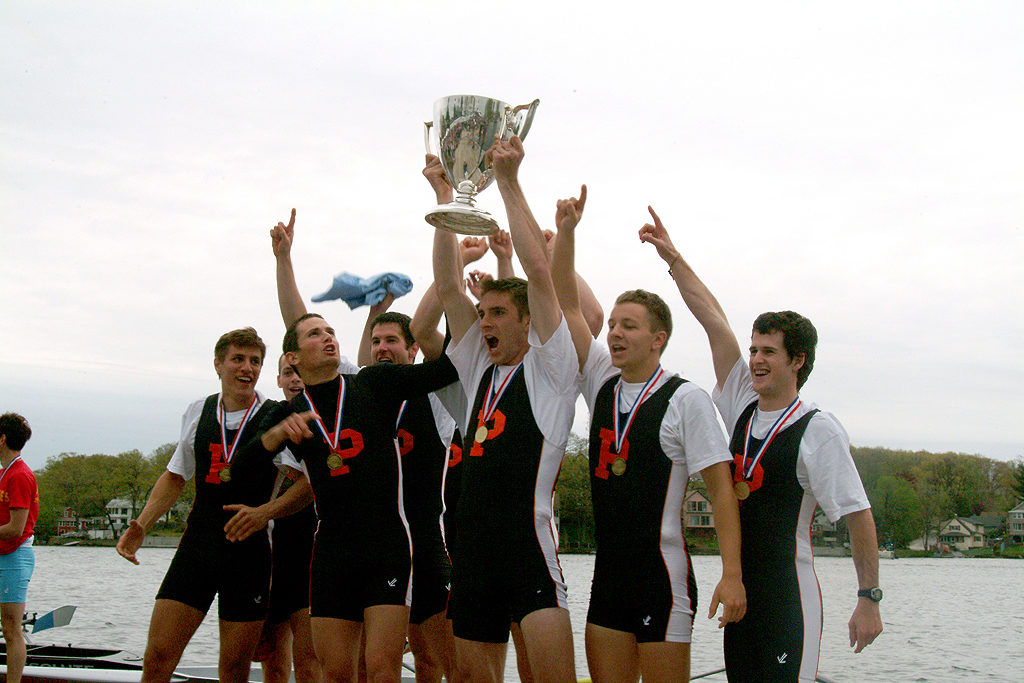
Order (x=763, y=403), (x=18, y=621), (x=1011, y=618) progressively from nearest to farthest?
1. (x=763, y=403)
2. (x=18, y=621)
3. (x=1011, y=618)

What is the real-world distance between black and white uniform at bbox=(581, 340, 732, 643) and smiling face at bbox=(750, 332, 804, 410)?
0.96 feet

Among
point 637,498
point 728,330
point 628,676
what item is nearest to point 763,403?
point 728,330

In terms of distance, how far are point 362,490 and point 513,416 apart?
3.05 ft

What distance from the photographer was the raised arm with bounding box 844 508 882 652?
3664 millimetres

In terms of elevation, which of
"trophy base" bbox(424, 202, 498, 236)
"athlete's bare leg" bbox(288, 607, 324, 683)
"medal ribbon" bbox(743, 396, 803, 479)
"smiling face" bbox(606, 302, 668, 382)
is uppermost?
"trophy base" bbox(424, 202, 498, 236)

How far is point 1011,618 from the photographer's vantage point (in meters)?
39.7

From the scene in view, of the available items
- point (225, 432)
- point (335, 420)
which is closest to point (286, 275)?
point (225, 432)

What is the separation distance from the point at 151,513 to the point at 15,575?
291cm

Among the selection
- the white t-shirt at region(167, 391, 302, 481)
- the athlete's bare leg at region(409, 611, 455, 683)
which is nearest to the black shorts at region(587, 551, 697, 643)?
the athlete's bare leg at region(409, 611, 455, 683)

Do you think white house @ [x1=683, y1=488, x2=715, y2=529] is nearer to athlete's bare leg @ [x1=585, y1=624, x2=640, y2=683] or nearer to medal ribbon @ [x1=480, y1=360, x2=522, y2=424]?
athlete's bare leg @ [x1=585, y1=624, x2=640, y2=683]

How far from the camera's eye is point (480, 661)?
3887mm

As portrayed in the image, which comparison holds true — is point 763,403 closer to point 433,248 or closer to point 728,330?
point 728,330

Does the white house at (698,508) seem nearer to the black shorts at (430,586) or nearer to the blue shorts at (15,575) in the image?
the black shorts at (430,586)

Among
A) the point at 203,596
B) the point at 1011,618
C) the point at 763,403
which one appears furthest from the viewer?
the point at 1011,618
